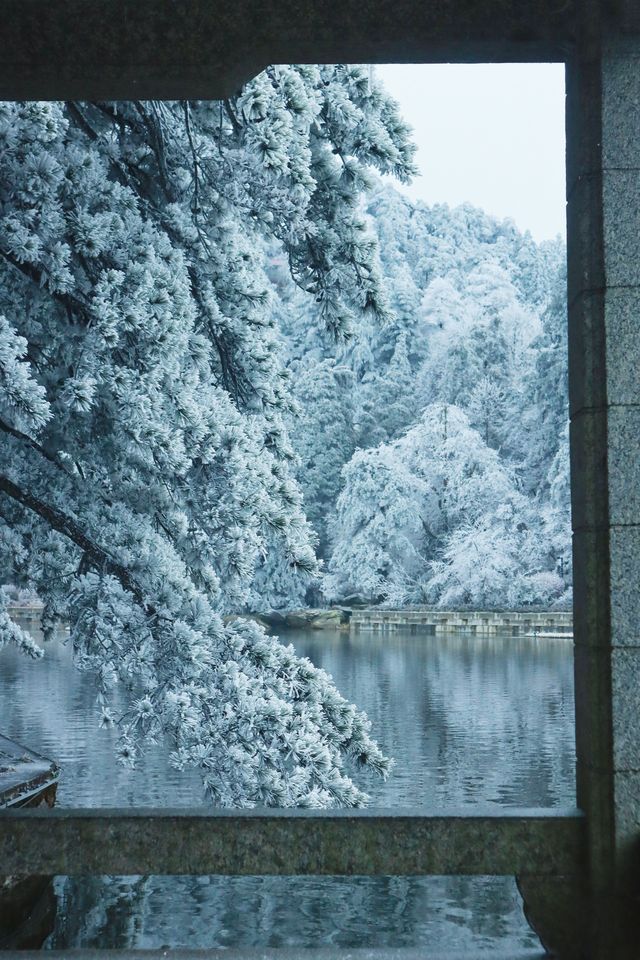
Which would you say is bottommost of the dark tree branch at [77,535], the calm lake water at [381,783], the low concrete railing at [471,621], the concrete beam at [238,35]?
the calm lake water at [381,783]

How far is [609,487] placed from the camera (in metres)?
3.02

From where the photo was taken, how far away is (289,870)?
2996 mm

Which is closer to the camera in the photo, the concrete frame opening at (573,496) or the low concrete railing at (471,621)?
the concrete frame opening at (573,496)

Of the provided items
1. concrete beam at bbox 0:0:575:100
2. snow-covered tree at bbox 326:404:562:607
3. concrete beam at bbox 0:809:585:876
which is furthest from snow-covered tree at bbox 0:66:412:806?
snow-covered tree at bbox 326:404:562:607

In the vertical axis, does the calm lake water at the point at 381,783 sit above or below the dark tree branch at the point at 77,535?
below

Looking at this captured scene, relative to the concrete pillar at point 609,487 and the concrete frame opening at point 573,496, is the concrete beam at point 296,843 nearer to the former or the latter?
the concrete frame opening at point 573,496

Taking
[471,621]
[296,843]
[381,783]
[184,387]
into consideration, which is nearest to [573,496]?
[296,843]

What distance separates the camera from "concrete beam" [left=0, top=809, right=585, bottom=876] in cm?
301

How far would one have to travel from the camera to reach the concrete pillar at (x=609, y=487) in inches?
117

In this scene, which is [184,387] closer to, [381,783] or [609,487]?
[609,487]

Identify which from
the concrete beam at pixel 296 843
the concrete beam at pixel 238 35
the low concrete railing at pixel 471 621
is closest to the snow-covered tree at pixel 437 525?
the low concrete railing at pixel 471 621

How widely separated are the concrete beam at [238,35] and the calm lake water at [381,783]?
1.90 metres

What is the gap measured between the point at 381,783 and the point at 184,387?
29.7ft

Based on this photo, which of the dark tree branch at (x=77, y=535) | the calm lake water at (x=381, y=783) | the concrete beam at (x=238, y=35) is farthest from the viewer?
the calm lake water at (x=381, y=783)
